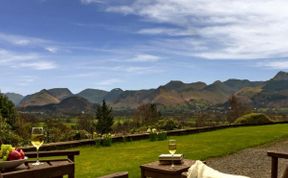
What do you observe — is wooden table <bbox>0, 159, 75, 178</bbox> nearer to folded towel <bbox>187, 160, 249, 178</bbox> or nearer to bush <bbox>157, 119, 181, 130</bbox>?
folded towel <bbox>187, 160, 249, 178</bbox>

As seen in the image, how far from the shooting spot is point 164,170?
16.9ft

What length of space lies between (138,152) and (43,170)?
8.94 m

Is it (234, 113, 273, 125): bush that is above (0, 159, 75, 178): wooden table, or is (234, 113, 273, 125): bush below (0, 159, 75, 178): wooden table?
above

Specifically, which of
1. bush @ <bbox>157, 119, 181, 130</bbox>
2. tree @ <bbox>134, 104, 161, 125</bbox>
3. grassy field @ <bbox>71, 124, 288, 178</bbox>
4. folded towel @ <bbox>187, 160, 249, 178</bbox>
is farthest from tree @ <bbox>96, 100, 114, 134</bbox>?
folded towel @ <bbox>187, 160, 249, 178</bbox>

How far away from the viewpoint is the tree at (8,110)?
18.0 m

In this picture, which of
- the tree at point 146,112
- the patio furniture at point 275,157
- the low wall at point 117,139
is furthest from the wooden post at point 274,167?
the tree at point 146,112

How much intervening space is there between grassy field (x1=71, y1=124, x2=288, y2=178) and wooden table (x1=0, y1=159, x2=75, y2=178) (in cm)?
425

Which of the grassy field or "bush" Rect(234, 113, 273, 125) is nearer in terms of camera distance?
the grassy field

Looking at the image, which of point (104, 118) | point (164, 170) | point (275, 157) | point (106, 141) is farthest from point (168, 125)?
point (104, 118)

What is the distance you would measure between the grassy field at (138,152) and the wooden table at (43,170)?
167 inches

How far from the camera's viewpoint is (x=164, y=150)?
1420 cm

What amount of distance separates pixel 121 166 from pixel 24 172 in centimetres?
630

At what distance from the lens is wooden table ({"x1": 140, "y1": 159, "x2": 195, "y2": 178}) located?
5.07 meters

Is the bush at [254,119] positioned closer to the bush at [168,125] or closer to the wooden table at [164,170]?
the bush at [168,125]
